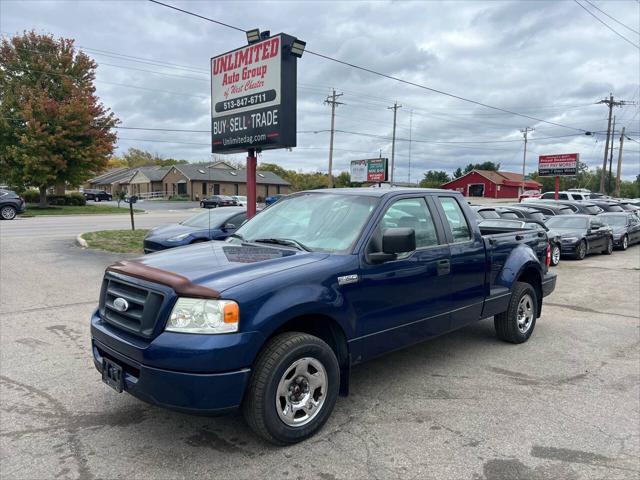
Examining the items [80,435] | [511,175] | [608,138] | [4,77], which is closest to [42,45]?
[4,77]

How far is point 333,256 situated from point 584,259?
13758mm

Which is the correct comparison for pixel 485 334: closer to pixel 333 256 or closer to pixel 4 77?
pixel 333 256

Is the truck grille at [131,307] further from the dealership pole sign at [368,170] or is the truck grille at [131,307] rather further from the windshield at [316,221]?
the dealership pole sign at [368,170]

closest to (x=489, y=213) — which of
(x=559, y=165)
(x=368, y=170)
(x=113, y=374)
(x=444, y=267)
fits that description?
(x=444, y=267)

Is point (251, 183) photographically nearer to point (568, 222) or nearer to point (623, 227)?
point (568, 222)

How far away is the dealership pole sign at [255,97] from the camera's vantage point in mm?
10617

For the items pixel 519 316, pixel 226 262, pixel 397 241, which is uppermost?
pixel 397 241

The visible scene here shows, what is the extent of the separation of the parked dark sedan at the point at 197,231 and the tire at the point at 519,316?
6.18 metres

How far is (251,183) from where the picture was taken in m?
11.4

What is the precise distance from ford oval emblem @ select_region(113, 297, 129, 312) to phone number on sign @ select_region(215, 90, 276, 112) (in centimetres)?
805

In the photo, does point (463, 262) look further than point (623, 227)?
No

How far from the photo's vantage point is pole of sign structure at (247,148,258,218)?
10.9 meters

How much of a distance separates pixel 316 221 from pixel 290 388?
1.53 metres

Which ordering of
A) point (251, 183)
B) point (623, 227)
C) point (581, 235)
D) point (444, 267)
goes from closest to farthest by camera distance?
point (444, 267) < point (251, 183) < point (581, 235) < point (623, 227)
